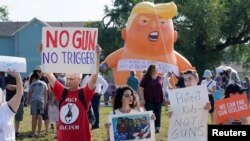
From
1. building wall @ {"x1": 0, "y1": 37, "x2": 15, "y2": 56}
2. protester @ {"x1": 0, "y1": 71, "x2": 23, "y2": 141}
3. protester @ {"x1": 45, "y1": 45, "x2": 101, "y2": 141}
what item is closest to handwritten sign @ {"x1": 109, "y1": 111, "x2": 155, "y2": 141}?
protester @ {"x1": 45, "y1": 45, "x2": 101, "y2": 141}

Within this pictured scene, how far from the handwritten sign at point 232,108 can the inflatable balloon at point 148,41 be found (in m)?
12.3

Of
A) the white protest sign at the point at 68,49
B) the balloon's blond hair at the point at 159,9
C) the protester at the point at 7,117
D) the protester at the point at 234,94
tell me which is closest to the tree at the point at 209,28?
the balloon's blond hair at the point at 159,9

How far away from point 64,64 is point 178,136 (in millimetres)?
1743

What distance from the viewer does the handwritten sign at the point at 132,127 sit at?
670cm

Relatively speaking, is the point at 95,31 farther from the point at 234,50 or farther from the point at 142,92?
the point at 234,50

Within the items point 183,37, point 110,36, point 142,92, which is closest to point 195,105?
point 142,92

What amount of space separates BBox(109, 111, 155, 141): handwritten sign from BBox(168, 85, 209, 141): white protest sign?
28.2 inches

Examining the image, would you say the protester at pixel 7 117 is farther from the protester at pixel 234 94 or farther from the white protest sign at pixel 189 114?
the protester at pixel 234 94

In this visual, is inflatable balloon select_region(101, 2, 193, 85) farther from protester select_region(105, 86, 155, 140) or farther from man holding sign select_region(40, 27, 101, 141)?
protester select_region(105, 86, 155, 140)

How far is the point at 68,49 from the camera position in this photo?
7.25 m

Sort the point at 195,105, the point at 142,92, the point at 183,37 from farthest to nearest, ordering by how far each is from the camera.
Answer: the point at 183,37
the point at 142,92
the point at 195,105

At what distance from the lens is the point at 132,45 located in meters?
20.5

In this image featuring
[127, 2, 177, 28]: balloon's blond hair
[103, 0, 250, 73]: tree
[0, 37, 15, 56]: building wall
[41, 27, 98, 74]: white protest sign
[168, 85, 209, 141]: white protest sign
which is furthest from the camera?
[0, 37, 15, 56]: building wall

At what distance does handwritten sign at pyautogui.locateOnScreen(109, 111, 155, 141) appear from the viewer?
22.0 ft
